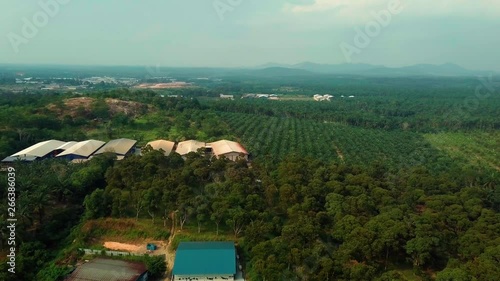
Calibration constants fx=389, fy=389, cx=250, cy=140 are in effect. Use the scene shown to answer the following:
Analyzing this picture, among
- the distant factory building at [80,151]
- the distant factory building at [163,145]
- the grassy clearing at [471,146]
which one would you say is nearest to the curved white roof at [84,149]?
the distant factory building at [80,151]

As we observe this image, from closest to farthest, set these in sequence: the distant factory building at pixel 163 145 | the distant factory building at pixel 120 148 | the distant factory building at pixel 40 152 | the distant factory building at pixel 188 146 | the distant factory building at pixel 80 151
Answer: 1. the distant factory building at pixel 40 152
2. the distant factory building at pixel 80 151
3. the distant factory building at pixel 120 148
4. the distant factory building at pixel 188 146
5. the distant factory building at pixel 163 145

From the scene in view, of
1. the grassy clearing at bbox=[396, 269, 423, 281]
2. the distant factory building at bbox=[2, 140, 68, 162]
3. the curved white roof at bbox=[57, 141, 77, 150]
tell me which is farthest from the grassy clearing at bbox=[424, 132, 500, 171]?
the distant factory building at bbox=[2, 140, 68, 162]

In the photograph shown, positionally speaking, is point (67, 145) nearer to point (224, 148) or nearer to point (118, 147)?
point (118, 147)

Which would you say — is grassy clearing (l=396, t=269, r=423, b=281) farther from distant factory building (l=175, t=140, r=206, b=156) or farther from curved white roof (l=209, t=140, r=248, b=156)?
distant factory building (l=175, t=140, r=206, b=156)

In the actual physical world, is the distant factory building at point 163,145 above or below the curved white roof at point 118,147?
below

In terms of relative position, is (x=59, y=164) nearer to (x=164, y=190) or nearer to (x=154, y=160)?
(x=154, y=160)

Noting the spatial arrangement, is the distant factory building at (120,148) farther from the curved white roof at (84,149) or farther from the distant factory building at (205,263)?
the distant factory building at (205,263)

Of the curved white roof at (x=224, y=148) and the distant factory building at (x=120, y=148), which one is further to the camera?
the curved white roof at (x=224, y=148)

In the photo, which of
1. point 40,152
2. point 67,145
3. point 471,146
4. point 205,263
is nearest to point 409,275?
point 205,263
